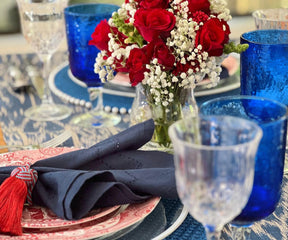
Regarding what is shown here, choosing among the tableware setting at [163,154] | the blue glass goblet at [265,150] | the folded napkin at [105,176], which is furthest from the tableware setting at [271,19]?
the blue glass goblet at [265,150]

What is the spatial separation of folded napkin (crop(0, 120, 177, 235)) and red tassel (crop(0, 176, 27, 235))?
1.1 inches

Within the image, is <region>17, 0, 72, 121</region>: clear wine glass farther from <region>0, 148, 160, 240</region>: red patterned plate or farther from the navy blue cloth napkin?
<region>0, 148, 160, 240</region>: red patterned plate

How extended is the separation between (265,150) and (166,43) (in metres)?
0.36

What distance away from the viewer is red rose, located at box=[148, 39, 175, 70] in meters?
0.95

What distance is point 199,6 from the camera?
3.22 feet

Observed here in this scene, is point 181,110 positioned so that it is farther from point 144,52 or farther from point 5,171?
point 5,171

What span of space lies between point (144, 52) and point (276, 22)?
0.36 metres

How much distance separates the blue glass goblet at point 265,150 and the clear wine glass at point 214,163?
0.21 feet

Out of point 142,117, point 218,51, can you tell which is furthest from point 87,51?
point 218,51

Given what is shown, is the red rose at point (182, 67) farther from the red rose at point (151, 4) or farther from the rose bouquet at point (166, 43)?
the red rose at point (151, 4)

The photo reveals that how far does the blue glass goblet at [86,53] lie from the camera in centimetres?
125

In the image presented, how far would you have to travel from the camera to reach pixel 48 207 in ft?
2.71

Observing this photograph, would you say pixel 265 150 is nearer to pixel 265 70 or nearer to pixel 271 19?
pixel 265 70

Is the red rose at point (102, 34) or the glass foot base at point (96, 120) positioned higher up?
the red rose at point (102, 34)
